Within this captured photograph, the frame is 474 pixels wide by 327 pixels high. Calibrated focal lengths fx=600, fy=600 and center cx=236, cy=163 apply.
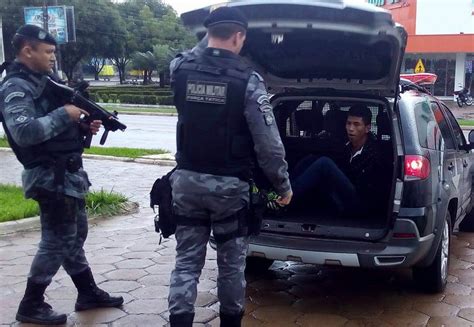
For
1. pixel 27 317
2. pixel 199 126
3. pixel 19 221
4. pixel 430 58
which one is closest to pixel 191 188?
pixel 199 126

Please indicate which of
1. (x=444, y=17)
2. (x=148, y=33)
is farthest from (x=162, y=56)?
(x=444, y=17)

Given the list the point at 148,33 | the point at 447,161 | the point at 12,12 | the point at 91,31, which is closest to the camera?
the point at 447,161

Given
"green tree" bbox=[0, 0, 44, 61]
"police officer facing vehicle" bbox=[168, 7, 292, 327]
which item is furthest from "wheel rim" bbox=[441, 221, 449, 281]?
"green tree" bbox=[0, 0, 44, 61]

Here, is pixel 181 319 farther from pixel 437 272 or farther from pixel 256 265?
pixel 437 272

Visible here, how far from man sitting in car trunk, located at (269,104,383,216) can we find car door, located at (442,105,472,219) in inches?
34.2

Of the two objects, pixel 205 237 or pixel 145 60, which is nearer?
pixel 205 237

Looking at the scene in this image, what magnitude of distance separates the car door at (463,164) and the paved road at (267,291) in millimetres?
570

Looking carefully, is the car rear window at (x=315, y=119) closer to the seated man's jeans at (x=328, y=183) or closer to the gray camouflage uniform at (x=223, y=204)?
the seated man's jeans at (x=328, y=183)

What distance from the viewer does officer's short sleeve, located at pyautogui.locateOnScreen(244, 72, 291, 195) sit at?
332cm

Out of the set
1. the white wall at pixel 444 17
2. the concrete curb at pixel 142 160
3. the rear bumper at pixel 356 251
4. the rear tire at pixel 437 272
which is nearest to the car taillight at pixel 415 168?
the rear bumper at pixel 356 251

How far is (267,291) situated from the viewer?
4.71 meters

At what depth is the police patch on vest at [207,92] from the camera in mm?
3311

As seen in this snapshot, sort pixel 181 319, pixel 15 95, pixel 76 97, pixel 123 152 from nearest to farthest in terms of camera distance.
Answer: pixel 181 319, pixel 15 95, pixel 76 97, pixel 123 152

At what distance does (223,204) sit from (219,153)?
292 mm
